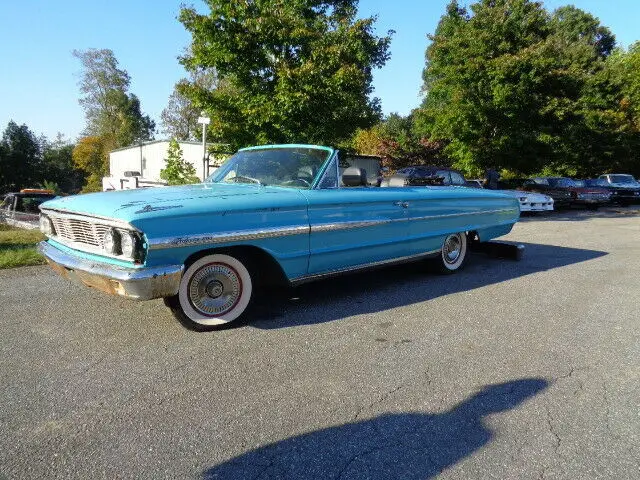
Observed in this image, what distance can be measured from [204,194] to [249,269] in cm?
74

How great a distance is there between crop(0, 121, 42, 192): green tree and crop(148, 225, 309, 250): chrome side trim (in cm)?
4703

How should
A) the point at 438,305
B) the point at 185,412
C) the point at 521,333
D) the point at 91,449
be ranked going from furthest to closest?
the point at 438,305 → the point at 521,333 → the point at 185,412 → the point at 91,449

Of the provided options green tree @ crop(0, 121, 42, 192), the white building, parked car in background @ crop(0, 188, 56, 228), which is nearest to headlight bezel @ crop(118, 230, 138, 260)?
parked car in background @ crop(0, 188, 56, 228)

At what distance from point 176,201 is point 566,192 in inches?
760

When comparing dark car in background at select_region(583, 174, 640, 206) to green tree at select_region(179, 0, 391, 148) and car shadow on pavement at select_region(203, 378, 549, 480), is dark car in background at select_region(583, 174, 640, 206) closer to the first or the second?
green tree at select_region(179, 0, 391, 148)

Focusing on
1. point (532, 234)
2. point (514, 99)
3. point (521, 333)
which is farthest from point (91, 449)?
point (514, 99)

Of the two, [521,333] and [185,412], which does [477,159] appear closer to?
[521,333]

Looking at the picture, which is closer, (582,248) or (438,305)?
(438,305)

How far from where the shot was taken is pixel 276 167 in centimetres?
472

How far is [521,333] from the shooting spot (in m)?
3.96

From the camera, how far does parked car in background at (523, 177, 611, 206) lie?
19266mm

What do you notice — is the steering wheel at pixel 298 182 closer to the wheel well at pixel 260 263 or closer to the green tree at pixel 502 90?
the wheel well at pixel 260 263

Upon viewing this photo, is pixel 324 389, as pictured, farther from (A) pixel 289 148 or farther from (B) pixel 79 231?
(A) pixel 289 148

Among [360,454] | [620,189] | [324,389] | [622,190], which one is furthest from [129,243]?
[622,190]
